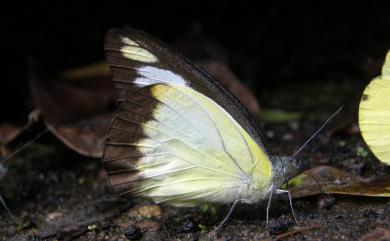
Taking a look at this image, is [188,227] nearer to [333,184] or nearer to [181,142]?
[181,142]

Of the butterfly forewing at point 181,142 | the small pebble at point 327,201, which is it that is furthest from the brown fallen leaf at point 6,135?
the small pebble at point 327,201

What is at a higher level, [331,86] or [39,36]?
[39,36]

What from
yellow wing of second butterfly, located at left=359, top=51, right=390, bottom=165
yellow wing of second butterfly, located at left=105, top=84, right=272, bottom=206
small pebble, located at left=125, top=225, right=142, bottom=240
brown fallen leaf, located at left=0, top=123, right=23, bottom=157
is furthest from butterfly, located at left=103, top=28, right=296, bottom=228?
brown fallen leaf, located at left=0, top=123, right=23, bottom=157

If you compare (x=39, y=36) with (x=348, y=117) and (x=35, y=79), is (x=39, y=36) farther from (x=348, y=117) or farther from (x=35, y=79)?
(x=348, y=117)

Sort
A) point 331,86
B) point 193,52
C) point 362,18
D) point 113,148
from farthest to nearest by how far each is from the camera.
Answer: point 362,18, point 331,86, point 193,52, point 113,148

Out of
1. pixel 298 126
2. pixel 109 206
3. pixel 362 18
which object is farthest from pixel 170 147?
pixel 362 18

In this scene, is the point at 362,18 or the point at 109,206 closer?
the point at 109,206

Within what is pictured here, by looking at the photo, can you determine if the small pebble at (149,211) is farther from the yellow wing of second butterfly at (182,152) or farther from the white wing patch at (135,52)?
the white wing patch at (135,52)
